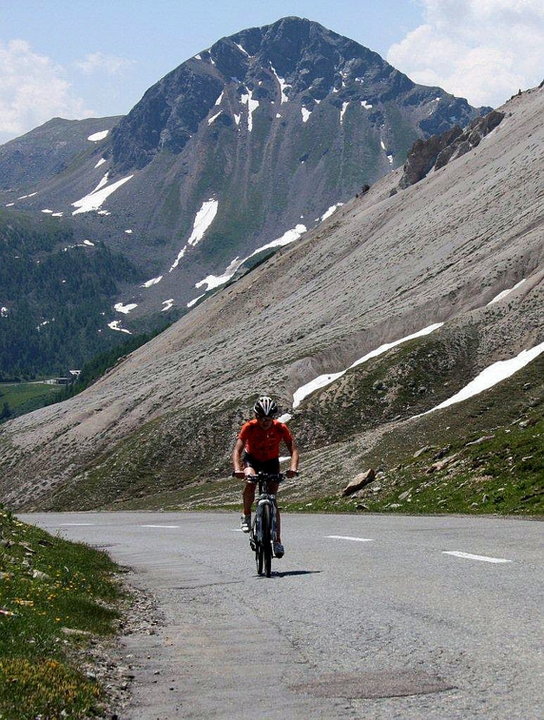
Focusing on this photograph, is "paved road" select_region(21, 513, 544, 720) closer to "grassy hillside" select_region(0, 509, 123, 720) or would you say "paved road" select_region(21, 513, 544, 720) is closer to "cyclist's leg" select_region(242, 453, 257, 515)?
"grassy hillside" select_region(0, 509, 123, 720)

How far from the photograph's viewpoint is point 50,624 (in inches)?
431

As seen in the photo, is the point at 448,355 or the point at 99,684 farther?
the point at 448,355

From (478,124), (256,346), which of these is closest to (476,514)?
(256,346)

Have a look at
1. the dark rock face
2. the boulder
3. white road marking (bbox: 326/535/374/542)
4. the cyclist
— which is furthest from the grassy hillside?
the dark rock face

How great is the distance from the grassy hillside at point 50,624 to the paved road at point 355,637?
2.02 ft

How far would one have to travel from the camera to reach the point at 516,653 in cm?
880

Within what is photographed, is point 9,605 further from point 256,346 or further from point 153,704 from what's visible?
point 256,346

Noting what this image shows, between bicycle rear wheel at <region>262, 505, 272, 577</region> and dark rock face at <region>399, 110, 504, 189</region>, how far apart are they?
155 meters

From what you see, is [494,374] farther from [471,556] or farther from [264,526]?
[264,526]

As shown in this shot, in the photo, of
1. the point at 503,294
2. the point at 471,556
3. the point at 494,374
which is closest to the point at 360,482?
the point at 494,374

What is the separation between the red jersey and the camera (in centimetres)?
1739

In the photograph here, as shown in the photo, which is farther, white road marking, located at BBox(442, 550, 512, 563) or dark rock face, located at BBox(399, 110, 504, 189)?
dark rock face, located at BBox(399, 110, 504, 189)

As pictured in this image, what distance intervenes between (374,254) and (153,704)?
126 meters

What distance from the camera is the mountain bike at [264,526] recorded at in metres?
16.5
